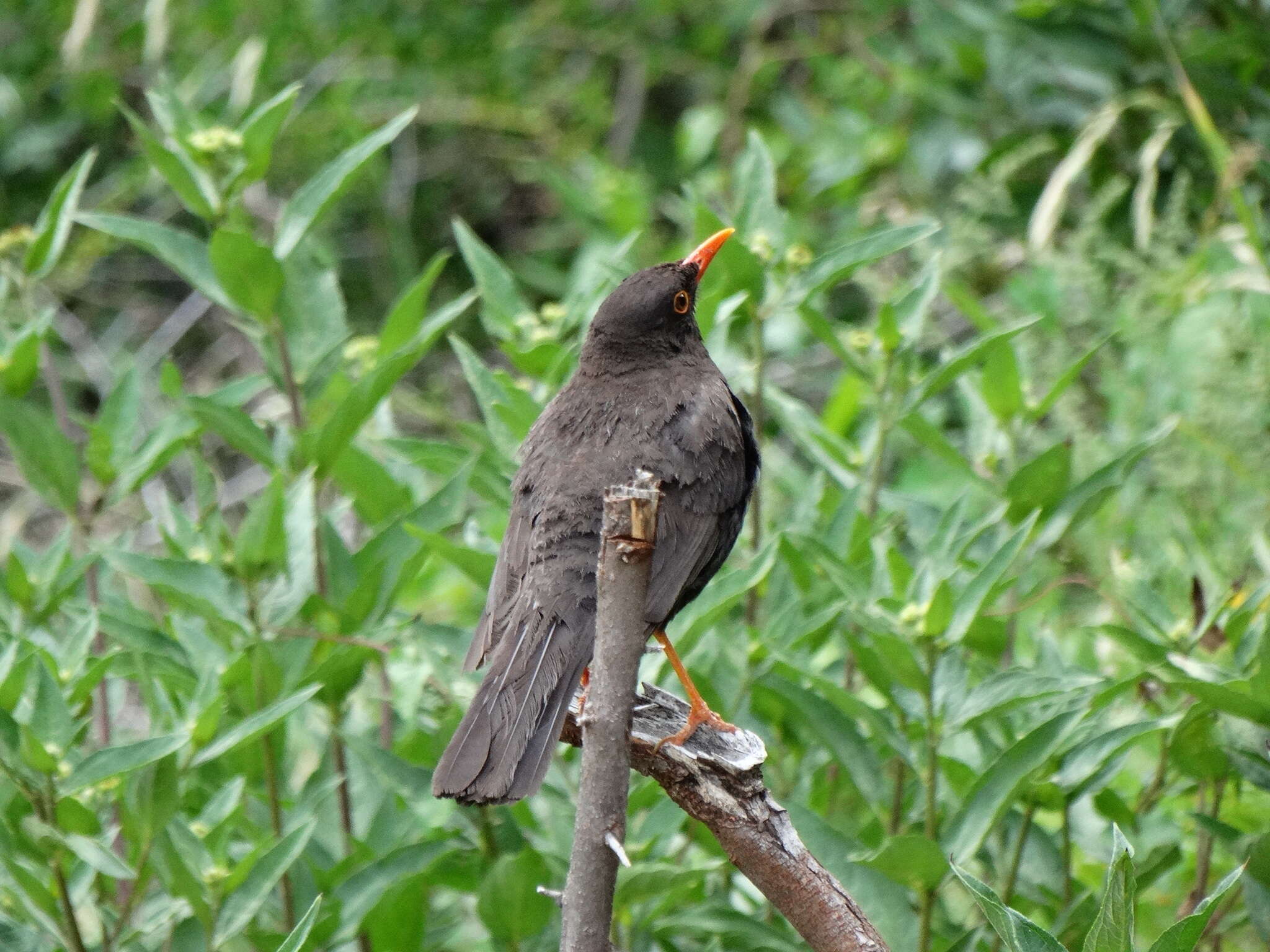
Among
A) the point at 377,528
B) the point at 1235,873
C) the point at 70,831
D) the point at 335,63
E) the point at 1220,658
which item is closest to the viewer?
the point at 1235,873

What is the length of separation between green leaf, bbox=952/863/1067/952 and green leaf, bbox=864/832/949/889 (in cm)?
49

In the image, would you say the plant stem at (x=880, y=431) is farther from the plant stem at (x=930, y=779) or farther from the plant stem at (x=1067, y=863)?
the plant stem at (x=1067, y=863)

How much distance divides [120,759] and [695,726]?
3.89 feet

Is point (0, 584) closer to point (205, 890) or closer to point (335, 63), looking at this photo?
point (205, 890)

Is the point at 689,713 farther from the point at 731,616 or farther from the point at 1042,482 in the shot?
the point at 731,616

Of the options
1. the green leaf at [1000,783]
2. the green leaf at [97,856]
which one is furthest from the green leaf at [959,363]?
the green leaf at [97,856]

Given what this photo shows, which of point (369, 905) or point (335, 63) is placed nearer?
point (369, 905)

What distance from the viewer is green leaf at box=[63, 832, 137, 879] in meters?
3.06

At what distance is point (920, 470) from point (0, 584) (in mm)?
4099

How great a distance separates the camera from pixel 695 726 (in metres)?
3.05

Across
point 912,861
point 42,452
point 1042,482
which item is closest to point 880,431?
point 1042,482

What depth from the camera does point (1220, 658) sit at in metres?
3.77

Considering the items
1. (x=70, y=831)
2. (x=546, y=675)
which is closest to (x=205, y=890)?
(x=70, y=831)

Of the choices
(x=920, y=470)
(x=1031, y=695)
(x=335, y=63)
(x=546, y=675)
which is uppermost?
(x=335, y=63)
